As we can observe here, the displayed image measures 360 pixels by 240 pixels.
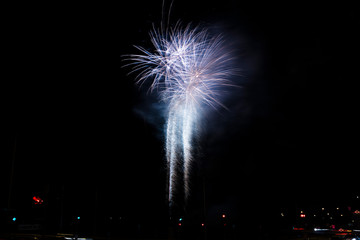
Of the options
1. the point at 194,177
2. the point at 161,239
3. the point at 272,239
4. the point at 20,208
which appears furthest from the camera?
the point at 194,177

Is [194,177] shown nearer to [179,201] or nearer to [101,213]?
[179,201]

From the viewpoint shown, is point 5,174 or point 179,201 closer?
point 5,174

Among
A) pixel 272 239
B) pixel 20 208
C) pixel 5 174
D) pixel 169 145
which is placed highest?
pixel 169 145

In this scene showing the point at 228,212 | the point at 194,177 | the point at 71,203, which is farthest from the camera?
the point at 194,177

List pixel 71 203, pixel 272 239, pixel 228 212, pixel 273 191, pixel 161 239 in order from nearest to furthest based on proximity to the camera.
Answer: pixel 161 239 < pixel 272 239 < pixel 228 212 < pixel 71 203 < pixel 273 191

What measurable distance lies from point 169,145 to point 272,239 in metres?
14.2

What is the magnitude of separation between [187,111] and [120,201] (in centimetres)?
4033

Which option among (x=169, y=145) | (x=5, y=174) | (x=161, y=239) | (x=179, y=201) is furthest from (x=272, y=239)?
(x=179, y=201)

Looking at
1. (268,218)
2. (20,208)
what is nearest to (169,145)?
(20,208)

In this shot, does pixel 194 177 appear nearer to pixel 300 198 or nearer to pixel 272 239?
pixel 300 198

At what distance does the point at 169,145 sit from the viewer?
3291 centimetres

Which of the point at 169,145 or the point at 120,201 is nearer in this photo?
the point at 169,145

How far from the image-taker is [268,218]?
53.6 meters

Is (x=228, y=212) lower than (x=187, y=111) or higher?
lower
